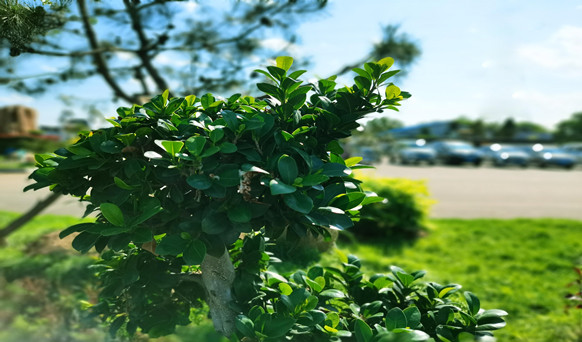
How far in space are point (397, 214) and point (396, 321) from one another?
518 centimetres

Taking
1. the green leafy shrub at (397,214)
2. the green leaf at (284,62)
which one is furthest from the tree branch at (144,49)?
the green leafy shrub at (397,214)

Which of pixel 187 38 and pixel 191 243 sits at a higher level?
pixel 187 38

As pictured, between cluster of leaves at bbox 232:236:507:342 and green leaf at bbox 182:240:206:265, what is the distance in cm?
25

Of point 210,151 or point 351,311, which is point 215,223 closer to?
point 210,151

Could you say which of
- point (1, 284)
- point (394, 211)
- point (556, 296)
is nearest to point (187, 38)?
point (1, 284)

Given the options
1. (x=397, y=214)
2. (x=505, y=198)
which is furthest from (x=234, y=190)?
(x=505, y=198)

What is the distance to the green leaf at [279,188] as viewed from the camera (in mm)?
1149

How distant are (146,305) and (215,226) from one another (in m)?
0.82

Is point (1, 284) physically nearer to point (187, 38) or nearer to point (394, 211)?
point (187, 38)

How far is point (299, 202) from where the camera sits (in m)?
1.23

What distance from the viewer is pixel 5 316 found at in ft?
10.3

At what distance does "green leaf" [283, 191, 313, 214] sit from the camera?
1.20 metres

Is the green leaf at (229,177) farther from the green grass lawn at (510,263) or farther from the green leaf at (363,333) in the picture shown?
the green grass lawn at (510,263)

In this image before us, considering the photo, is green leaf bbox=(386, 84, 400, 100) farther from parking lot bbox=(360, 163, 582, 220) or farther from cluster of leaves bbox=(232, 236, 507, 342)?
parking lot bbox=(360, 163, 582, 220)
